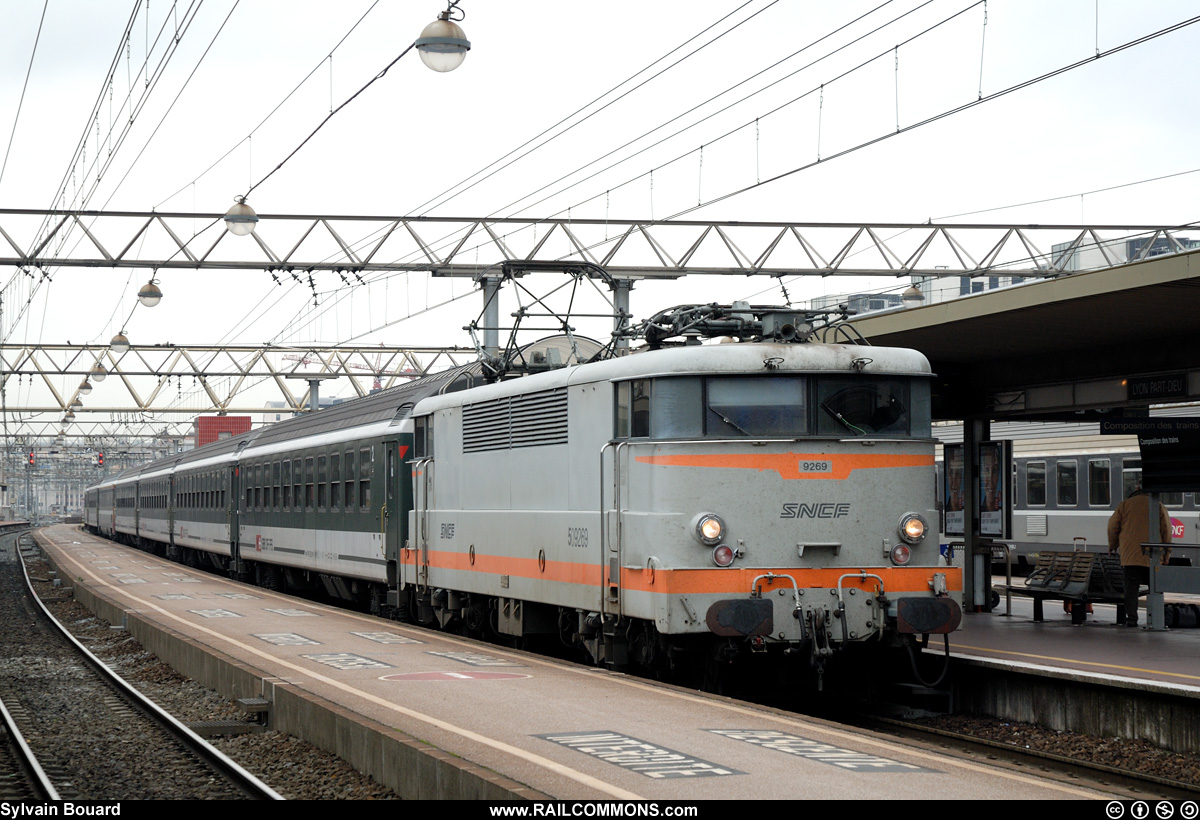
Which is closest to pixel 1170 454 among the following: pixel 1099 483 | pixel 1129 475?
pixel 1129 475

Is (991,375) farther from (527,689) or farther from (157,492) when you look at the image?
(157,492)

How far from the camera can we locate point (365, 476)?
828 inches

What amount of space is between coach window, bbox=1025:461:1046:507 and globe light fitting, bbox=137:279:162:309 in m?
19.5

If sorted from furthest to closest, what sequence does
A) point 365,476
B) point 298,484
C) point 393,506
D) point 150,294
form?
point 150,294 < point 298,484 < point 365,476 < point 393,506

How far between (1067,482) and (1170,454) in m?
14.7

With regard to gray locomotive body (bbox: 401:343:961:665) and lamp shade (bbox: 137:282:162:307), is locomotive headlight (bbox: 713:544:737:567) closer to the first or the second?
gray locomotive body (bbox: 401:343:961:665)

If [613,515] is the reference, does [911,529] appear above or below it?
below

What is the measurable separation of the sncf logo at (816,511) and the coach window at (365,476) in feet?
33.5

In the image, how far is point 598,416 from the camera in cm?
1255

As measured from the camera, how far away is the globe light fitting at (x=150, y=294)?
89.1ft

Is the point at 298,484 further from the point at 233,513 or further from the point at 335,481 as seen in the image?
the point at 233,513

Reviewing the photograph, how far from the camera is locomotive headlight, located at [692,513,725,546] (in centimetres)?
1134
